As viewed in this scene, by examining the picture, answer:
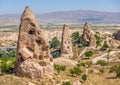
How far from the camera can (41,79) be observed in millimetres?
46094

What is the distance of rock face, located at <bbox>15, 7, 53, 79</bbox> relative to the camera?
46.3 metres

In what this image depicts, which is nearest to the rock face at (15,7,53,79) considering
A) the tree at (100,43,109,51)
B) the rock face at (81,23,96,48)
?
the tree at (100,43,109,51)

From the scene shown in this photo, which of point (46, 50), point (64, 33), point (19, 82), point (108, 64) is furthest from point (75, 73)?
point (64, 33)

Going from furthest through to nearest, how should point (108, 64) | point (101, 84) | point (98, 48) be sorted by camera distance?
point (98, 48) < point (108, 64) < point (101, 84)

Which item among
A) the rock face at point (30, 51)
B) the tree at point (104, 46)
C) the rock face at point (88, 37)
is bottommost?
the tree at point (104, 46)

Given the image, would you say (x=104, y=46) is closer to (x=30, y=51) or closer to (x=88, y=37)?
(x=88, y=37)

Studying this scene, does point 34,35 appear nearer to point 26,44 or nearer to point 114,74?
point 26,44

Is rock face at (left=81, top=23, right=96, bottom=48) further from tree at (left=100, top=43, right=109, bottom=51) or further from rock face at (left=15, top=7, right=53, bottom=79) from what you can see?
rock face at (left=15, top=7, right=53, bottom=79)

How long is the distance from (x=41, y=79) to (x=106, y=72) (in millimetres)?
26717

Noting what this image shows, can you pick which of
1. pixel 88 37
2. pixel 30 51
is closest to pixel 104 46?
pixel 88 37

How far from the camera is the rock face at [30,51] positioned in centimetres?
4628

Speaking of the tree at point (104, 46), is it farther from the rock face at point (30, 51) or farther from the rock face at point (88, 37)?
the rock face at point (30, 51)

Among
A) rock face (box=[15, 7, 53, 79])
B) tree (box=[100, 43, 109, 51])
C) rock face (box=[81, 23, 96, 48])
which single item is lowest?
tree (box=[100, 43, 109, 51])

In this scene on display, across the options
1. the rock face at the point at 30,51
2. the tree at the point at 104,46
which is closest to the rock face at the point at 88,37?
the tree at the point at 104,46
